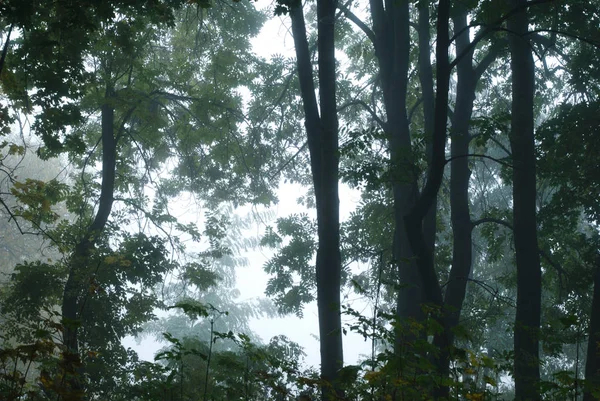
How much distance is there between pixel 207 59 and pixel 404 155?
25.8 feet

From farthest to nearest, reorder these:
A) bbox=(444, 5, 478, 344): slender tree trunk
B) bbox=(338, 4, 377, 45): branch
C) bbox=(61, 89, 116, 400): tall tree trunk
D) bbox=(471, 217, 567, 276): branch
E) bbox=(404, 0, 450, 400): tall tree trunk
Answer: bbox=(338, 4, 377, 45): branch < bbox=(61, 89, 116, 400): tall tree trunk < bbox=(444, 5, 478, 344): slender tree trunk < bbox=(471, 217, 567, 276): branch < bbox=(404, 0, 450, 400): tall tree trunk

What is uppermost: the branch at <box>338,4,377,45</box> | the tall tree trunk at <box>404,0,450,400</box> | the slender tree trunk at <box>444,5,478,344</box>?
the branch at <box>338,4,377,45</box>

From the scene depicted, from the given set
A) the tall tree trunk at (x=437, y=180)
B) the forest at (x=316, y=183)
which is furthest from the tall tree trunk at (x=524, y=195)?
the tall tree trunk at (x=437, y=180)

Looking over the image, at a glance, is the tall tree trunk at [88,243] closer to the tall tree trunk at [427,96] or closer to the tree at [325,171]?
the tree at [325,171]

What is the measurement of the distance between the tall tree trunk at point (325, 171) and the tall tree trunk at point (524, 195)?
2453 mm

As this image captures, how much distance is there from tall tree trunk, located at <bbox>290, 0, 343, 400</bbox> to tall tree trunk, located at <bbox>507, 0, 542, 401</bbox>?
245 cm

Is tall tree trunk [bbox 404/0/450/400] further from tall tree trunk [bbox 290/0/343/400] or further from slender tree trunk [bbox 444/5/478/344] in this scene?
slender tree trunk [bbox 444/5/478/344]

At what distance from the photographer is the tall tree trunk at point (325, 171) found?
7898 mm

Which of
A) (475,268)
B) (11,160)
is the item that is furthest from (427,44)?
(11,160)

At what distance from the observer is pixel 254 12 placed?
611 inches

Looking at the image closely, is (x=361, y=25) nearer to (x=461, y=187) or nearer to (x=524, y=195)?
(x=461, y=187)

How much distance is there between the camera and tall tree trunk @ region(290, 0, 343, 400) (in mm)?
7898

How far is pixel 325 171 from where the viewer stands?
8.44m

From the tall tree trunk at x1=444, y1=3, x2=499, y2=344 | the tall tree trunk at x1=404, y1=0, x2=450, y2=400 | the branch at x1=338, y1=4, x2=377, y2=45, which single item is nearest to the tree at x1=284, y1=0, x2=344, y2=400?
the tall tree trunk at x1=404, y1=0, x2=450, y2=400
